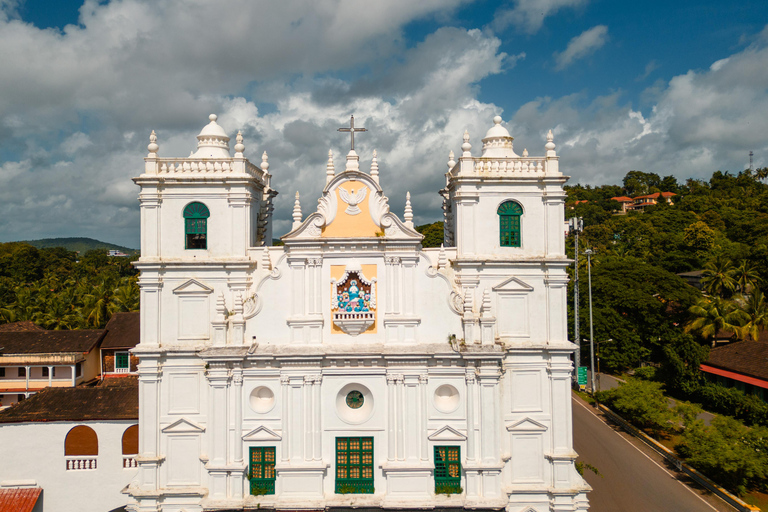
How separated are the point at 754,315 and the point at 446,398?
31849 millimetres

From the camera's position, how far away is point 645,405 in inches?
1148

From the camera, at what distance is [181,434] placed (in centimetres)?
1939

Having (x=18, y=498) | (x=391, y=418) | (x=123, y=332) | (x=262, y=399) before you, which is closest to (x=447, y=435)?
(x=391, y=418)

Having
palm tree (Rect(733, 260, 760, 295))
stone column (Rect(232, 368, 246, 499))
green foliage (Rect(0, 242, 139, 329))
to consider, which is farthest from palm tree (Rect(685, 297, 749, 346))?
green foliage (Rect(0, 242, 139, 329))

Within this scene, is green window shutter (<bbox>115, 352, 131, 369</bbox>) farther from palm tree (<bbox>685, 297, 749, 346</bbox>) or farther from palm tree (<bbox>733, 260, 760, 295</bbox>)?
palm tree (<bbox>733, 260, 760, 295</bbox>)

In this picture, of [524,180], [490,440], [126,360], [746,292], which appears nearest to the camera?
[490,440]

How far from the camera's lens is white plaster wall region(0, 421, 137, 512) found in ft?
75.7

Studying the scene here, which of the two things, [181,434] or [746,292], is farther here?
[746,292]

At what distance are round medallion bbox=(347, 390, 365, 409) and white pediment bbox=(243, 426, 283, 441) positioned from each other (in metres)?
2.96

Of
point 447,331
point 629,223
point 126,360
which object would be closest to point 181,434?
point 447,331

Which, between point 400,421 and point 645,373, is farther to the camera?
point 645,373

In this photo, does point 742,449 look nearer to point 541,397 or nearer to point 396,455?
point 541,397

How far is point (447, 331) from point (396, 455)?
16.9ft

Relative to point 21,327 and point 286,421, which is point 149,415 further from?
point 21,327
